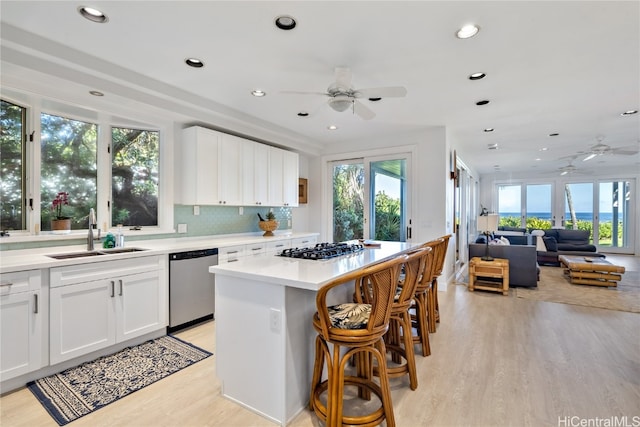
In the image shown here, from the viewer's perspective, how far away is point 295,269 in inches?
75.6

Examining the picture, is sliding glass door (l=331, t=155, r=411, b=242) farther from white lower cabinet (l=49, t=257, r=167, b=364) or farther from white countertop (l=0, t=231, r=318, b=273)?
white lower cabinet (l=49, t=257, r=167, b=364)

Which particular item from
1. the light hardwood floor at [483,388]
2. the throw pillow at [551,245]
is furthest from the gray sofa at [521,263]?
the throw pillow at [551,245]

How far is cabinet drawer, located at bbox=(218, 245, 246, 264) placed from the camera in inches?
140

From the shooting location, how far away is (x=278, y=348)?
176cm

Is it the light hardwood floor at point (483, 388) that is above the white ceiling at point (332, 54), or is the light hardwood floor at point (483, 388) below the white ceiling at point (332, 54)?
below

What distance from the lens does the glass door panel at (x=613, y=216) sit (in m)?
8.84

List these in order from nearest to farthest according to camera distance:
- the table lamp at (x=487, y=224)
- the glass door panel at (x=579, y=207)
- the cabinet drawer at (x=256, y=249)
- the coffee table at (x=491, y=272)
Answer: the cabinet drawer at (x=256, y=249)
the coffee table at (x=491, y=272)
the table lamp at (x=487, y=224)
the glass door panel at (x=579, y=207)

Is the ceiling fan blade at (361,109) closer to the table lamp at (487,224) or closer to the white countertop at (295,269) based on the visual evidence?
the white countertop at (295,269)

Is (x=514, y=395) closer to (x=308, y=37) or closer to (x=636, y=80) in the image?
(x=308, y=37)

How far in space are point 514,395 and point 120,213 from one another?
4.07 m

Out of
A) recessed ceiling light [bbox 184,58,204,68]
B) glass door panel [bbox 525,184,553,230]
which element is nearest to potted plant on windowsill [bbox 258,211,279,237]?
recessed ceiling light [bbox 184,58,204,68]

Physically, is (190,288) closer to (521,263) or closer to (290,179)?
(290,179)

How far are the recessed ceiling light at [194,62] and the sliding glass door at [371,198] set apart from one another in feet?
11.1

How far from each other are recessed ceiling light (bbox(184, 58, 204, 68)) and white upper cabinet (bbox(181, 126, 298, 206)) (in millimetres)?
1116
